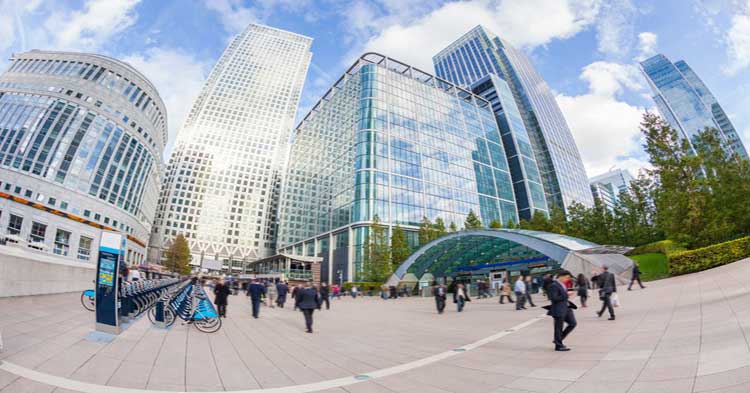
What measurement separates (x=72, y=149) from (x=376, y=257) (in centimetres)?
4870

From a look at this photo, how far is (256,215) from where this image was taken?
396ft

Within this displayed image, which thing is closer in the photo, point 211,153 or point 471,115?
point 471,115

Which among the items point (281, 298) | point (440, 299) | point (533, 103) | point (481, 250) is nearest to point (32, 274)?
point (281, 298)

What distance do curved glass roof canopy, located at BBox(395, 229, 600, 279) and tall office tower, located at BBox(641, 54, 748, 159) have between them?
144m

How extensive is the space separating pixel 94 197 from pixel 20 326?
180 feet

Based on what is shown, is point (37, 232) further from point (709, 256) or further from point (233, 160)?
point (233, 160)

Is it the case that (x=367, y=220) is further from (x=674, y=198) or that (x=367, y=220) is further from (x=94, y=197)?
(x=94, y=197)

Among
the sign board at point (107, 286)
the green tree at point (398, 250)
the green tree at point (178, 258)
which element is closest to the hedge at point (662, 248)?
the green tree at point (398, 250)

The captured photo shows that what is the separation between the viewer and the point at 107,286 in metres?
8.48

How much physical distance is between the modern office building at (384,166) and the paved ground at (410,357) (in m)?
A: 41.1

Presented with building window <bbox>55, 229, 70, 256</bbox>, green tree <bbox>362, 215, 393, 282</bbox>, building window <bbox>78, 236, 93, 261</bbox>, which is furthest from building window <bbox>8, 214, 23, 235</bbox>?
green tree <bbox>362, 215, 393, 282</bbox>

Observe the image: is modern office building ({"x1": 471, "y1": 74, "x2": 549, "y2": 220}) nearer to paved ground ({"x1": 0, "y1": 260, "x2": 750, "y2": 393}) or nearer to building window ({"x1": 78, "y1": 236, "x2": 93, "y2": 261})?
paved ground ({"x1": 0, "y1": 260, "x2": 750, "y2": 393})

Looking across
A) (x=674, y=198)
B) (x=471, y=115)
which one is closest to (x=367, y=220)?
(x=674, y=198)

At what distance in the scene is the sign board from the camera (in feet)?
27.5
